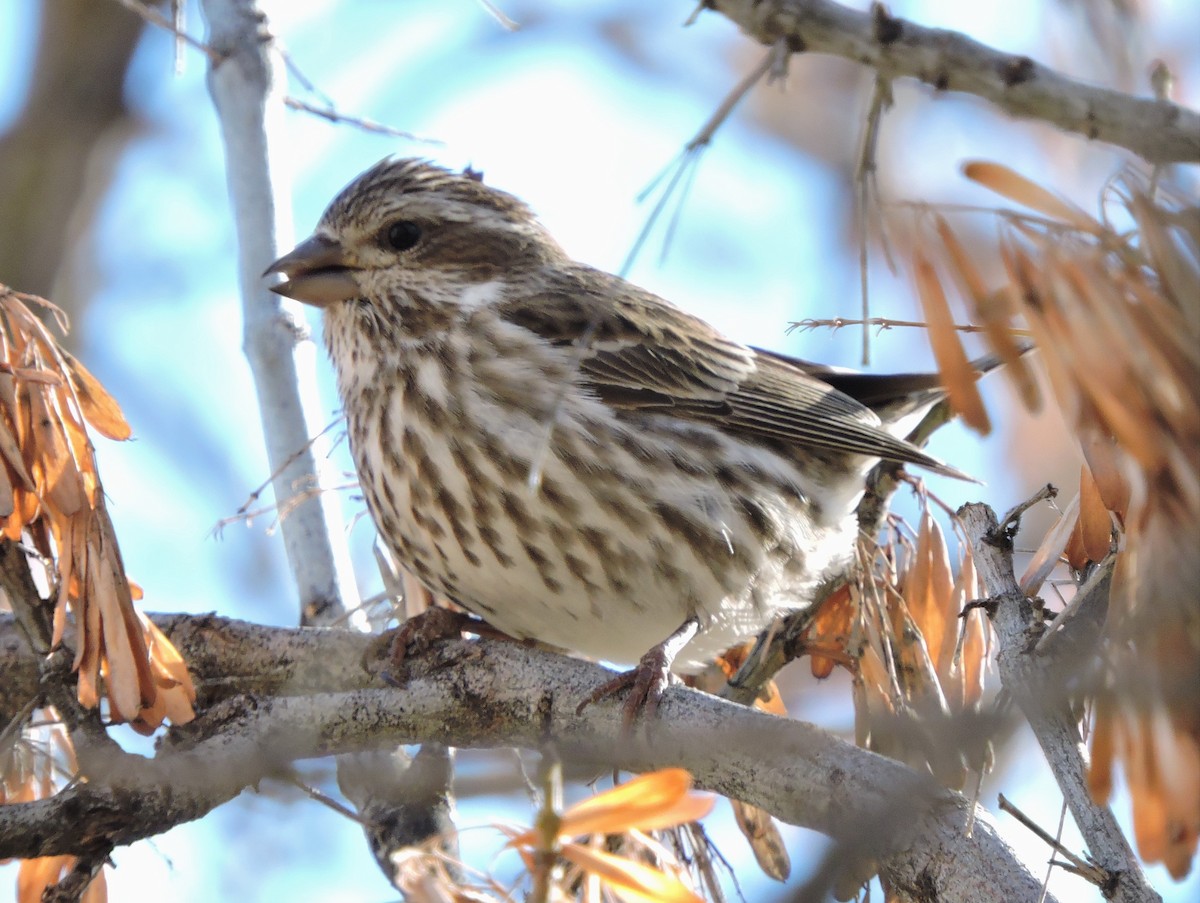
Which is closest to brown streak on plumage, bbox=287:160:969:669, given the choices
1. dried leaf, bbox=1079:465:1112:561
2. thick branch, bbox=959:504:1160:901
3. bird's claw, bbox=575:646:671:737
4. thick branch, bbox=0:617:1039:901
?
thick branch, bbox=0:617:1039:901

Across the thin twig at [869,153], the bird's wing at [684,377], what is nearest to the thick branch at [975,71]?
the thin twig at [869,153]

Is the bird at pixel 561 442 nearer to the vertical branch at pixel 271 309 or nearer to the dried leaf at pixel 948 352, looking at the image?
the vertical branch at pixel 271 309

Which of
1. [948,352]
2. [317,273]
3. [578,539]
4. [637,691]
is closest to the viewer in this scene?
[948,352]

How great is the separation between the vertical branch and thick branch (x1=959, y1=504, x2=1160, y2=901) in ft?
7.56

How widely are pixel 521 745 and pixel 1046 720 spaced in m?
1.46

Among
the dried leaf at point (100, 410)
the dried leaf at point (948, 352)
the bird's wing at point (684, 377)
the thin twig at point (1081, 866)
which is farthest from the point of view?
the bird's wing at point (684, 377)

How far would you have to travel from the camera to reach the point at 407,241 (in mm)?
4996

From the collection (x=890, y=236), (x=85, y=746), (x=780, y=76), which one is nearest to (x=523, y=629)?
(x=85, y=746)

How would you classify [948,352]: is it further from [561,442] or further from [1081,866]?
[561,442]

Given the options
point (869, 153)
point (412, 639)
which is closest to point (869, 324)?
point (869, 153)

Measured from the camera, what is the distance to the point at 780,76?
8.62 feet

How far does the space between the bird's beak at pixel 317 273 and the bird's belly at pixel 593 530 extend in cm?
45

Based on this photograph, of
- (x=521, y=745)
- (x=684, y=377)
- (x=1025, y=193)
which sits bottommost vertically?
(x=521, y=745)

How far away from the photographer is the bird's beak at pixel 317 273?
4.61m
